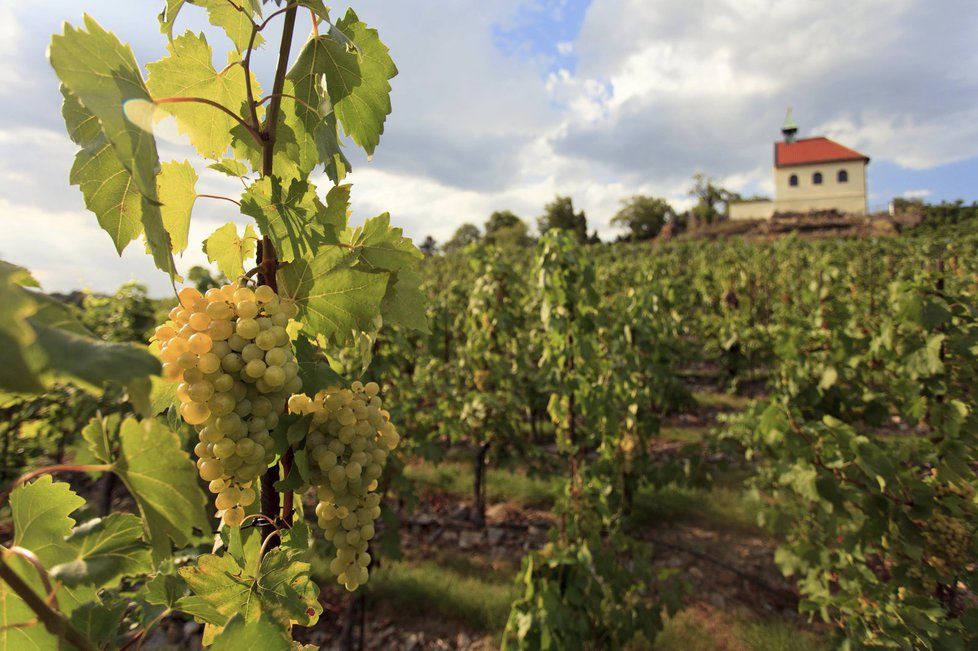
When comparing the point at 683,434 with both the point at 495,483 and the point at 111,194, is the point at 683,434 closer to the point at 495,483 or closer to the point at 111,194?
the point at 495,483

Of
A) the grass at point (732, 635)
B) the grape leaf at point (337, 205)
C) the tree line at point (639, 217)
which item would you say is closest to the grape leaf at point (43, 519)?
the grape leaf at point (337, 205)

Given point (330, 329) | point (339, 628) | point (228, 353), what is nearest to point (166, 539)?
point (228, 353)

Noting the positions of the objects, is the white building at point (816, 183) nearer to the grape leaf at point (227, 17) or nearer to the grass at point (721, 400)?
the grass at point (721, 400)

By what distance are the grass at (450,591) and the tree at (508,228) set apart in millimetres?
48488

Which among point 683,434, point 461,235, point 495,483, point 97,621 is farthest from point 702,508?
point 461,235

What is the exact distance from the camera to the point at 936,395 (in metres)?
3.41

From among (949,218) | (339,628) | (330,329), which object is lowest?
(339,628)

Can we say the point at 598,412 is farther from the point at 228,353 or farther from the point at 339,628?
the point at 228,353

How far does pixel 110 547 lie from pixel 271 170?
75 centimetres

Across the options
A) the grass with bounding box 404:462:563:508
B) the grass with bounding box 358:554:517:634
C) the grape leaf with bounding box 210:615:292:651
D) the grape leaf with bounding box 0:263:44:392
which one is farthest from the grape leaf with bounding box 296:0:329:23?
the grass with bounding box 404:462:563:508

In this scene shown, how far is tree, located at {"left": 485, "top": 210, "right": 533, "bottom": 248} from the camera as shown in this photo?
5450cm

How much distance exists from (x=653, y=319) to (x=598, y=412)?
225cm

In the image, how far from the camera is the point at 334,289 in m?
1.09

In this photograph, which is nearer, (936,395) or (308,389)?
(308,389)
